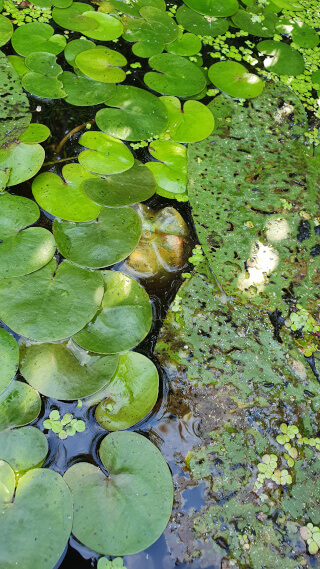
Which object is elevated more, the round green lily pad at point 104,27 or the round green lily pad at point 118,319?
the round green lily pad at point 104,27

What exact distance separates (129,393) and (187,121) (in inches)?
69.0

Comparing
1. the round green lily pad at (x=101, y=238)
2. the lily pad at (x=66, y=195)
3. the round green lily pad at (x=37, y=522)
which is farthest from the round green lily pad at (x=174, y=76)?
the round green lily pad at (x=37, y=522)

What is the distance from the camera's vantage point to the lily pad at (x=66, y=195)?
1.92 m

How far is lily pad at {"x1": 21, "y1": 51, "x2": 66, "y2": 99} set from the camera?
236cm

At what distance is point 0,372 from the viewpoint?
1502 millimetres

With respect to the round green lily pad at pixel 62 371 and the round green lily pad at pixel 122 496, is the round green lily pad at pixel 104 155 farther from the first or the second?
the round green lily pad at pixel 122 496

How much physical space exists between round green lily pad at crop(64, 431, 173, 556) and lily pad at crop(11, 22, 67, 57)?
2512mm

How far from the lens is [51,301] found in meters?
1.65

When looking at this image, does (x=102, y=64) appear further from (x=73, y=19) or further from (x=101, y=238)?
(x=101, y=238)

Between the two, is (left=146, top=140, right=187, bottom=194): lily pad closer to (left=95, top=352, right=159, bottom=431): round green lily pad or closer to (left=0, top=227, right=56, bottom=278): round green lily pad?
(left=0, top=227, right=56, bottom=278): round green lily pad

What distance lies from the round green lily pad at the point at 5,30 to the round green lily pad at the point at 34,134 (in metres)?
0.80

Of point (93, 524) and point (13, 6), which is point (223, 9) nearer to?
point (13, 6)


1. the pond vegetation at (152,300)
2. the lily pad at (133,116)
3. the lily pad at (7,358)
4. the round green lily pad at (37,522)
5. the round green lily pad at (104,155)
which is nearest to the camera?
the round green lily pad at (37,522)

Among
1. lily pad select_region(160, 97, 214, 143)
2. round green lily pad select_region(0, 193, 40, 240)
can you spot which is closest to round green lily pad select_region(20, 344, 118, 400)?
round green lily pad select_region(0, 193, 40, 240)
